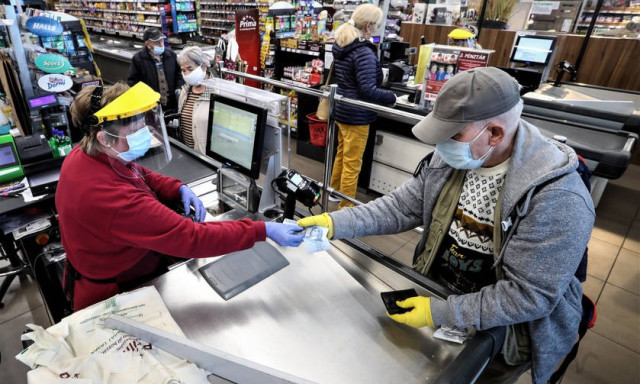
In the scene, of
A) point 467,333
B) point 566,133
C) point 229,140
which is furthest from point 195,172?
point 566,133

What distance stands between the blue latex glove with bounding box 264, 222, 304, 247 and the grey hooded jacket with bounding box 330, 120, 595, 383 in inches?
21.8

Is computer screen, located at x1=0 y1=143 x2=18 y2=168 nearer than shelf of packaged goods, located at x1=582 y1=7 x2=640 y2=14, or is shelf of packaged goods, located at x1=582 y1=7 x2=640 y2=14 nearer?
computer screen, located at x1=0 y1=143 x2=18 y2=168

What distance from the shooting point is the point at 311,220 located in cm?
148

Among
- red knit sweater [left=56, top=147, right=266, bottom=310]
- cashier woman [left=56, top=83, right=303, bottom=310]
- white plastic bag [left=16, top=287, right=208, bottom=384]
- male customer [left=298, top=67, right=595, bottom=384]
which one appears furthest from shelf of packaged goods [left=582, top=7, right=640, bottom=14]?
white plastic bag [left=16, top=287, right=208, bottom=384]

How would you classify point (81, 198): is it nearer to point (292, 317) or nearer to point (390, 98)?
point (292, 317)

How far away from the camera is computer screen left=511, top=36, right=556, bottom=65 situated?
4352 mm

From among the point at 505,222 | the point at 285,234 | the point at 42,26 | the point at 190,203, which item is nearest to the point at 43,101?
the point at 42,26

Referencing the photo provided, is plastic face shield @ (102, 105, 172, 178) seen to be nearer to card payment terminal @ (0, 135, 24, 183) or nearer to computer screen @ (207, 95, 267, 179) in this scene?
computer screen @ (207, 95, 267, 179)

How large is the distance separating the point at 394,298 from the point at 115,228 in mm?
989

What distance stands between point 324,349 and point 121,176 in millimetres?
924

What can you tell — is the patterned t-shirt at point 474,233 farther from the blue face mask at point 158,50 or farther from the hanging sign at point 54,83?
the blue face mask at point 158,50

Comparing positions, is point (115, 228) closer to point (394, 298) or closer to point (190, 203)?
point (190, 203)

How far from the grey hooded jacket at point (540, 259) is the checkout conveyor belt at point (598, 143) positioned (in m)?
1.62

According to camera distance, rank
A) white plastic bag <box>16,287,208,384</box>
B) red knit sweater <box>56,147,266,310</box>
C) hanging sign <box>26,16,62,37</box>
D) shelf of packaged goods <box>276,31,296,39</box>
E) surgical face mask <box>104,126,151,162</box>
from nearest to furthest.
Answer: white plastic bag <box>16,287,208,384</box>
red knit sweater <box>56,147,266,310</box>
surgical face mask <box>104,126,151,162</box>
hanging sign <box>26,16,62,37</box>
shelf of packaged goods <box>276,31,296,39</box>
